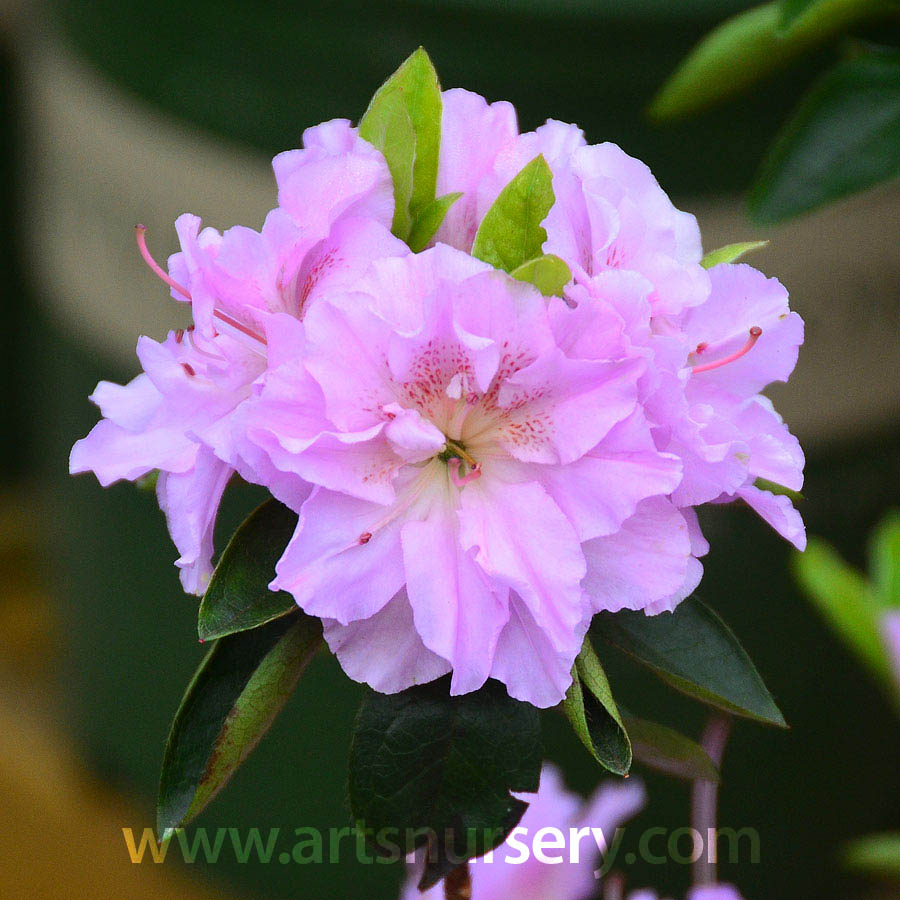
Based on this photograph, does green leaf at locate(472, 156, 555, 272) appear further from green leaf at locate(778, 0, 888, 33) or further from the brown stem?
green leaf at locate(778, 0, 888, 33)

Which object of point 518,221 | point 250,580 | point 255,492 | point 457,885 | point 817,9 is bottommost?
point 457,885

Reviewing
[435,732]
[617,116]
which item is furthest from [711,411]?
[617,116]

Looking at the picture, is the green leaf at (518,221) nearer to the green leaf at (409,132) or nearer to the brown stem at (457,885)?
the green leaf at (409,132)

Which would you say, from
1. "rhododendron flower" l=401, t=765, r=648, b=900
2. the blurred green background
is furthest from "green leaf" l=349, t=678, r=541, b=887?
the blurred green background

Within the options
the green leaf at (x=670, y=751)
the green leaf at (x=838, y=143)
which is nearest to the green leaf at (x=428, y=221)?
the green leaf at (x=670, y=751)

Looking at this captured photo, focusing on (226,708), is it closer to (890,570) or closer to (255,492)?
(890,570)

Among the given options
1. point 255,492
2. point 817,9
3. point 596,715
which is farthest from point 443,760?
point 255,492
